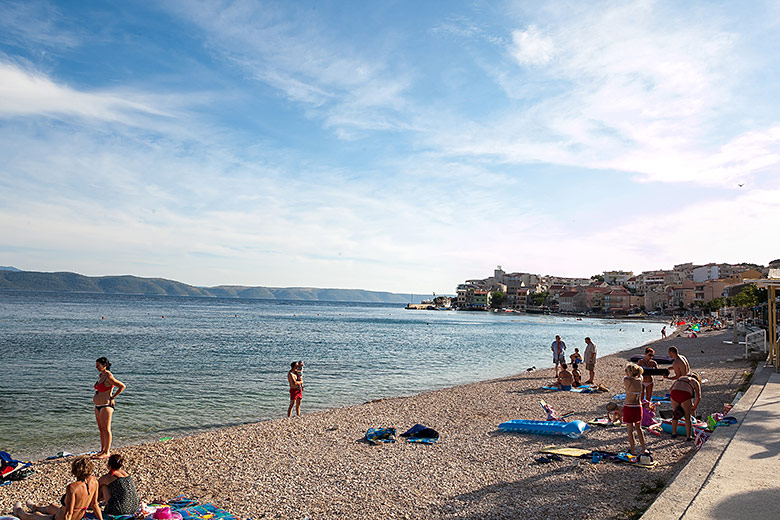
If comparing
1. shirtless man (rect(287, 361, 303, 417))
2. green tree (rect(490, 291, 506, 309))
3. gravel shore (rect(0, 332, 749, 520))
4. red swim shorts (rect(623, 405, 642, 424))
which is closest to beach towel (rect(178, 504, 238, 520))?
gravel shore (rect(0, 332, 749, 520))

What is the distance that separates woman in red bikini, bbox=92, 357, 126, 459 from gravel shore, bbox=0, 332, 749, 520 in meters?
0.67

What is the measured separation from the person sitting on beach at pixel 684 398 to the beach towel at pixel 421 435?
4.28 m

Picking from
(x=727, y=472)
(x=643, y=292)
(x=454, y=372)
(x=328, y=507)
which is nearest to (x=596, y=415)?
(x=727, y=472)

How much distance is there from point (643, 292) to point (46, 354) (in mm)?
145545

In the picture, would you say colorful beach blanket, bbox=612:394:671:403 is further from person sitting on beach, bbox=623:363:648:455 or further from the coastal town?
the coastal town

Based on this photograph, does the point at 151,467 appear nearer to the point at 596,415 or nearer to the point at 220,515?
the point at 220,515

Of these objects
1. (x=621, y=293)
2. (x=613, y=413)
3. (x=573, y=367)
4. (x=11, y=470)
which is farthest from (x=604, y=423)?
(x=621, y=293)

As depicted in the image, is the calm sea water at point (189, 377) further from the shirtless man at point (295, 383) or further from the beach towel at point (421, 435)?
the beach towel at point (421, 435)

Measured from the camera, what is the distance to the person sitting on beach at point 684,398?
8812mm

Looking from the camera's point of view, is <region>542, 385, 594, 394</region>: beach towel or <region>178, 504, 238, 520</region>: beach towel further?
<region>542, 385, 594, 394</region>: beach towel

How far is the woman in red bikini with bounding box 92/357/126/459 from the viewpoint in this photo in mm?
8922

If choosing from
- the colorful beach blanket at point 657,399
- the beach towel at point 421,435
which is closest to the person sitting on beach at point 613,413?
the colorful beach blanket at point 657,399

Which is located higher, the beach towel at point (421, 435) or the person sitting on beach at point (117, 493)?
the person sitting on beach at point (117, 493)

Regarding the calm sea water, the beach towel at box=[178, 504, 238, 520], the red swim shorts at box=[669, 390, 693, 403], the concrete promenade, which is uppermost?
the red swim shorts at box=[669, 390, 693, 403]
